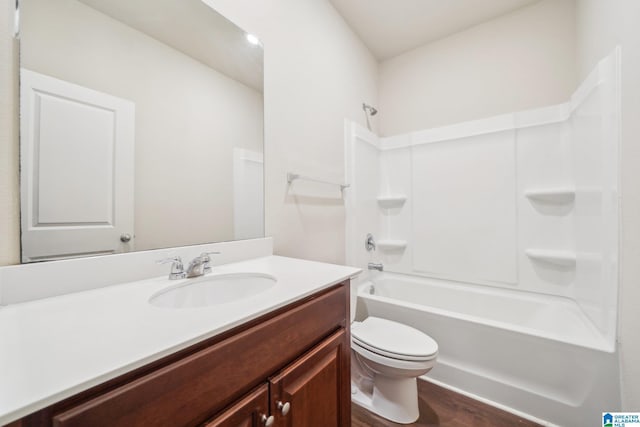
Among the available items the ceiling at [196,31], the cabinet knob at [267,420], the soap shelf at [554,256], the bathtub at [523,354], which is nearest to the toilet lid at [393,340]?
the bathtub at [523,354]

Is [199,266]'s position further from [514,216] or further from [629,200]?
[514,216]

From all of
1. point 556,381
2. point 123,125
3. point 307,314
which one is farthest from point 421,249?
point 123,125

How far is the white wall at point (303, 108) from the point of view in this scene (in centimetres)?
134

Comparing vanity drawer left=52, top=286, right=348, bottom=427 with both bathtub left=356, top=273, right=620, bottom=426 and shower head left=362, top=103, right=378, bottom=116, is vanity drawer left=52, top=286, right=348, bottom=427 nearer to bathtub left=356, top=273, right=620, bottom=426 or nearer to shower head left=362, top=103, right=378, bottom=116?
bathtub left=356, top=273, right=620, bottom=426

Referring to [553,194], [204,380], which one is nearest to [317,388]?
[204,380]

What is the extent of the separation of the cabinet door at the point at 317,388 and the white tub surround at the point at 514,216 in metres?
0.92

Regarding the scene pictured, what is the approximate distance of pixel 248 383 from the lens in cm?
58

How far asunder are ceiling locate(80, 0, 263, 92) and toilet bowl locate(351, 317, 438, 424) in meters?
1.51

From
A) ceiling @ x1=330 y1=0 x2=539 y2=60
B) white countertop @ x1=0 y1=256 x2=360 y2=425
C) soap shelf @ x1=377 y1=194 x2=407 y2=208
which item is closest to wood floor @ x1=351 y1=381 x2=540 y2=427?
white countertop @ x1=0 y1=256 x2=360 y2=425

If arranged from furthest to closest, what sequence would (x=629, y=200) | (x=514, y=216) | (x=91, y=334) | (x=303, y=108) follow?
1. (x=514, y=216)
2. (x=303, y=108)
3. (x=629, y=200)
4. (x=91, y=334)

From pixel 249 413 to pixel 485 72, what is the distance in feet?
8.80

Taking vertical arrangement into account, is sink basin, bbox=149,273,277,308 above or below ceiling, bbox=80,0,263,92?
below

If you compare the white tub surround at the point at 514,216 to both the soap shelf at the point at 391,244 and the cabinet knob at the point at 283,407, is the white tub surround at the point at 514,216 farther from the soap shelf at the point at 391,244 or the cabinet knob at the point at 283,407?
the cabinet knob at the point at 283,407

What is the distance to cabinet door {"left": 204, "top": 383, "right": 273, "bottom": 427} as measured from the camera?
0.53 meters
